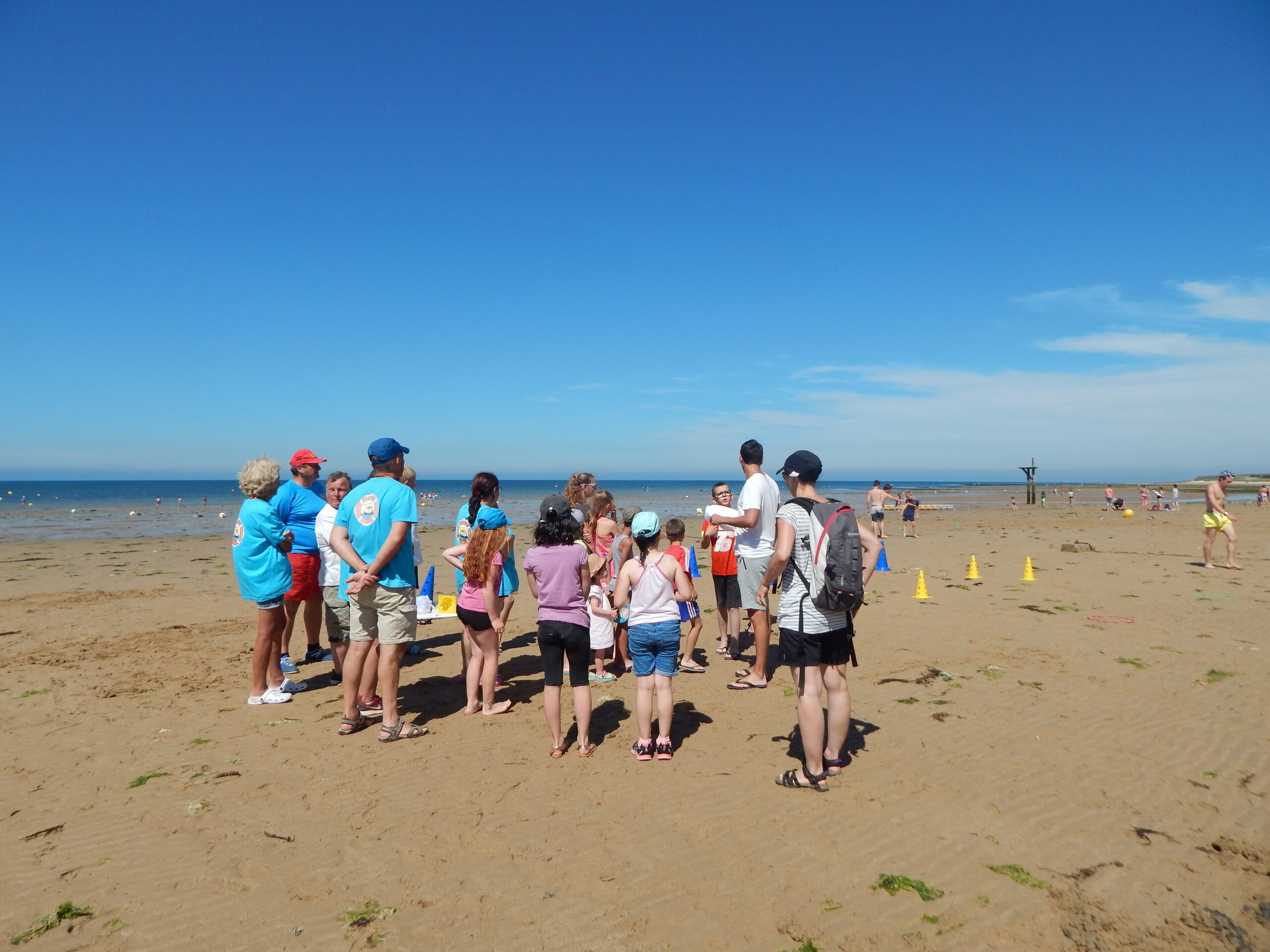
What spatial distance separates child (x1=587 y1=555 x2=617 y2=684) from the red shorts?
9.77ft

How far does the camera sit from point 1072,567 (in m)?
13.8

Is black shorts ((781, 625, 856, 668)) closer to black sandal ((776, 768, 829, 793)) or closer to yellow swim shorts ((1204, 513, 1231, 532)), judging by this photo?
black sandal ((776, 768, 829, 793))

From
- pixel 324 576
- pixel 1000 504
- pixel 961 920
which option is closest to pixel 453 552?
pixel 324 576

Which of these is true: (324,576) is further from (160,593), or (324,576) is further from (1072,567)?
(1072,567)

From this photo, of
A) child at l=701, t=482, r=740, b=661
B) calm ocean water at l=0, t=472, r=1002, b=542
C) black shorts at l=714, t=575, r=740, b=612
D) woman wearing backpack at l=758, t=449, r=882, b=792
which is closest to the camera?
woman wearing backpack at l=758, t=449, r=882, b=792

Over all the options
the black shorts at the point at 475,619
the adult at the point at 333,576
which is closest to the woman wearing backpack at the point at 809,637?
the black shorts at the point at 475,619

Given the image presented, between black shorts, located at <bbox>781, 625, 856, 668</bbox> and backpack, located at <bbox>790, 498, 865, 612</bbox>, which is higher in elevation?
backpack, located at <bbox>790, 498, 865, 612</bbox>

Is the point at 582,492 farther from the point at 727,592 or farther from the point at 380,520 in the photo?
the point at 380,520

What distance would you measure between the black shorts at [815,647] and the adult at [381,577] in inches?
111

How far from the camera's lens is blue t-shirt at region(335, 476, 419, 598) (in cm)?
506

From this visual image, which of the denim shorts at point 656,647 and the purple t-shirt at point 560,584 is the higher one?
the purple t-shirt at point 560,584

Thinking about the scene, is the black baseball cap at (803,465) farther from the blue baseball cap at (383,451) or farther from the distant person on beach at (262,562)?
the distant person on beach at (262,562)

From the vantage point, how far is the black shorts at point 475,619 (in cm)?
550

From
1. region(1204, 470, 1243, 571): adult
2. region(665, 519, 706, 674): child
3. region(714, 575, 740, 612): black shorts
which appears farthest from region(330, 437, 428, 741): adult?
region(1204, 470, 1243, 571): adult
